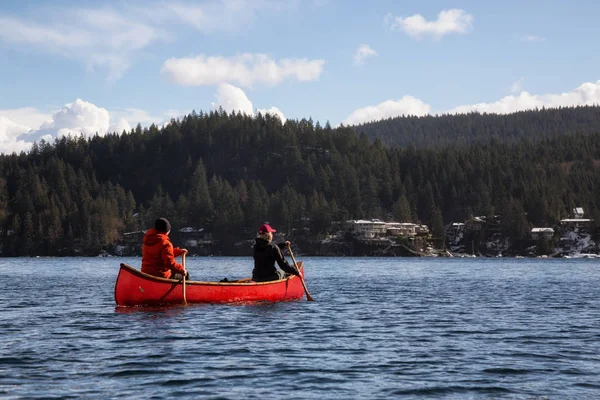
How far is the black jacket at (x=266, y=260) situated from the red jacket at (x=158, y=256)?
4.24m

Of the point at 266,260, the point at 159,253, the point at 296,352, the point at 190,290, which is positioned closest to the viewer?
the point at 296,352

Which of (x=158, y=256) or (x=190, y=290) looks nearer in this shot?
(x=158, y=256)

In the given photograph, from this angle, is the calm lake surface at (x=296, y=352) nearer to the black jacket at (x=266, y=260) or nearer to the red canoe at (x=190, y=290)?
the red canoe at (x=190, y=290)

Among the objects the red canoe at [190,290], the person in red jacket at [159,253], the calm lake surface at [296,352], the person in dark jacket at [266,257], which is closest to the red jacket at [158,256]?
the person in red jacket at [159,253]

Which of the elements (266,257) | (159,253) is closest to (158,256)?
(159,253)

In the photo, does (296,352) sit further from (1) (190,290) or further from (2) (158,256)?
(1) (190,290)

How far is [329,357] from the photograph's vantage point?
63.5ft

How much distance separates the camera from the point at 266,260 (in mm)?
32875

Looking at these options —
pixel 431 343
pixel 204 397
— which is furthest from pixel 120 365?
pixel 431 343

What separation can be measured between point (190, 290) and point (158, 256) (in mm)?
2076

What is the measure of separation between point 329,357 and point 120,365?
5243 millimetres

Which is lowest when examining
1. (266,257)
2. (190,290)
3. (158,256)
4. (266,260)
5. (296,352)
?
(296,352)

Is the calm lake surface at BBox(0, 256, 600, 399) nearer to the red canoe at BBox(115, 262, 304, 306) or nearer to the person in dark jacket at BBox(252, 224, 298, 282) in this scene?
the red canoe at BBox(115, 262, 304, 306)

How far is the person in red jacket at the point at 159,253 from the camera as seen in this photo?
29.1m
